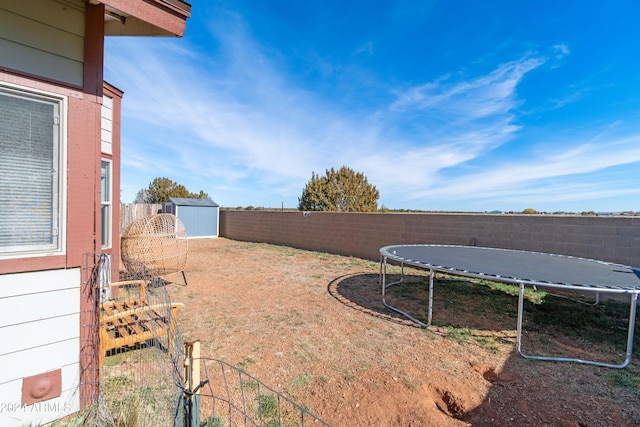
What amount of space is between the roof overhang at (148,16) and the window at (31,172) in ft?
2.20

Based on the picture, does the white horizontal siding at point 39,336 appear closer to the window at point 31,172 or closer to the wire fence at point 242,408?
the window at point 31,172

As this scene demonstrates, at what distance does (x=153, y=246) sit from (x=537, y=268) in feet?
18.6

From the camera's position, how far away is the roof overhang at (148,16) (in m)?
1.62

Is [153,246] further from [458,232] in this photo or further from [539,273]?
[458,232]

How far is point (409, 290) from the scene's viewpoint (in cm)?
489

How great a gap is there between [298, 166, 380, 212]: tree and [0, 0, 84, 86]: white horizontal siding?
628 inches

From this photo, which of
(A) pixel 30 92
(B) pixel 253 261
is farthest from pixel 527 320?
(B) pixel 253 261

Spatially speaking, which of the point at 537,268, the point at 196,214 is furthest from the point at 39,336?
the point at 196,214

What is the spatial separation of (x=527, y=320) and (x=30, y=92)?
5.21m

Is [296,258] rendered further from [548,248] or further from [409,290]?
[548,248]

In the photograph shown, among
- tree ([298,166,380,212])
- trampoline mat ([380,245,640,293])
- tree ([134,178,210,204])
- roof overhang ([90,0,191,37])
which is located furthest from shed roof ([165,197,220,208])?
roof overhang ([90,0,191,37])

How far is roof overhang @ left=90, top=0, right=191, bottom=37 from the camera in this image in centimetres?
162

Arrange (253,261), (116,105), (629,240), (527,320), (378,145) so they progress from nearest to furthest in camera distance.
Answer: (527,320), (116,105), (629,240), (253,261), (378,145)

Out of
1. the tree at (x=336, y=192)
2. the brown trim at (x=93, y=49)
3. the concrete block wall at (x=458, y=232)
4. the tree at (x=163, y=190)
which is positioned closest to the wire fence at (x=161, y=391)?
the brown trim at (x=93, y=49)
